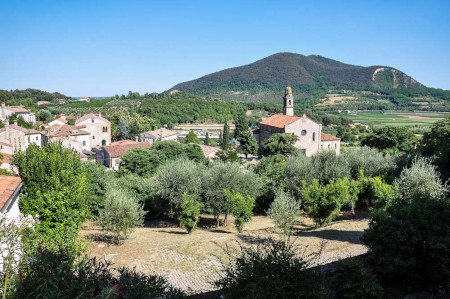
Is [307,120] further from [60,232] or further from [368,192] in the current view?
[60,232]

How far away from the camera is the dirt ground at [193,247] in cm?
1468

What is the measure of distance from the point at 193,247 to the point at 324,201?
8903 millimetres

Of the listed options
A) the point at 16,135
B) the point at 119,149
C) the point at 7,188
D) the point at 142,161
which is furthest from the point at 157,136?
the point at 7,188

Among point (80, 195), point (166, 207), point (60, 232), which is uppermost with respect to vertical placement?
point (80, 195)

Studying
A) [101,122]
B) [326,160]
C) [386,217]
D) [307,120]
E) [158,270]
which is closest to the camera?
[386,217]

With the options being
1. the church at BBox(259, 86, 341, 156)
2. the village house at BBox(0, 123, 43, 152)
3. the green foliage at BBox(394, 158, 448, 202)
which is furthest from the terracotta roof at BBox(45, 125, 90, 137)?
the green foliage at BBox(394, 158, 448, 202)

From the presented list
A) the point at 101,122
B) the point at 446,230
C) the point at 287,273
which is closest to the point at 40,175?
the point at 287,273

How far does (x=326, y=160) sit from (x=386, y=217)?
17.4m

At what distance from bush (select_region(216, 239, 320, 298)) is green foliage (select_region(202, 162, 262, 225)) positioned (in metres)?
15.9

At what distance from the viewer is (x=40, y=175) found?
16.2 m

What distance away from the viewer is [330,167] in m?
27.9

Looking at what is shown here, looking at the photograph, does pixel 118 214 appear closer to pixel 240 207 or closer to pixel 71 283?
pixel 240 207

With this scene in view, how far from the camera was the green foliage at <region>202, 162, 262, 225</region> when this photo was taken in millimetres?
23944

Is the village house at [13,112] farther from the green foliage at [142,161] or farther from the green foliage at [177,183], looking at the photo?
the green foliage at [177,183]
